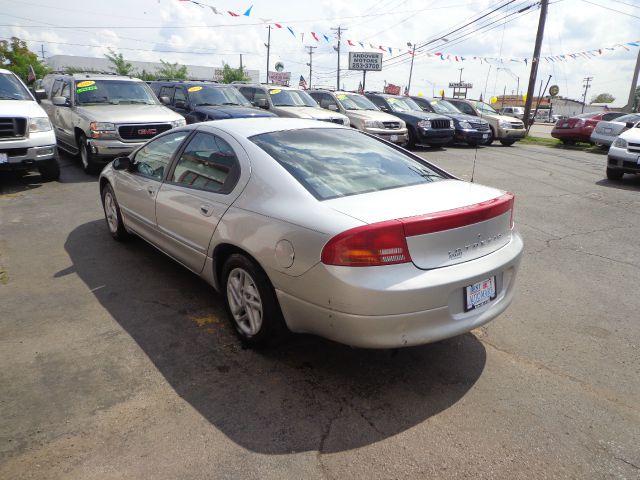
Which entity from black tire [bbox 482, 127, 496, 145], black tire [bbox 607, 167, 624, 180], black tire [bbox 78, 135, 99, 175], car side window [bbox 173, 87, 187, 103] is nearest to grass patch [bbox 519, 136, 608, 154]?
black tire [bbox 482, 127, 496, 145]

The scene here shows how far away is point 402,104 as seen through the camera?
17000 millimetres

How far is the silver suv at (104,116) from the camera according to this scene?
28.6 feet

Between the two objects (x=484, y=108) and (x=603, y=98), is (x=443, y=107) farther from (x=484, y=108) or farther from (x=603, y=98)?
(x=603, y=98)

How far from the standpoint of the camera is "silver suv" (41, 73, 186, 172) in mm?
8711

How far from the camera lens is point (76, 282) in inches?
172

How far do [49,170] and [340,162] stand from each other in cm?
734

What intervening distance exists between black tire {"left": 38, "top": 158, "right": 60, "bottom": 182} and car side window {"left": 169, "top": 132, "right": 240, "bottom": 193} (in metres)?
5.71

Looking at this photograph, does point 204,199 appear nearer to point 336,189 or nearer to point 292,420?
A: point 336,189

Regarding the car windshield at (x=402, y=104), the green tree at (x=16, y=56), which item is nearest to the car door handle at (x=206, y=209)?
the car windshield at (x=402, y=104)

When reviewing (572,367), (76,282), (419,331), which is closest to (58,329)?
(76,282)

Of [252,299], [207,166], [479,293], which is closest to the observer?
[479,293]

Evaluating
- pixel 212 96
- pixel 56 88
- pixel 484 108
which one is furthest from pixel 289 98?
pixel 484 108

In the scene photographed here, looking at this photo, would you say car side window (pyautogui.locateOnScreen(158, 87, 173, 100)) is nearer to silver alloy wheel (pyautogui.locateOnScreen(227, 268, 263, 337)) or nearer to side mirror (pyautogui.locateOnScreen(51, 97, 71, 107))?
side mirror (pyautogui.locateOnScreen(51, 97, 71, 107))

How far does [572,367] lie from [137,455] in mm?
2727
